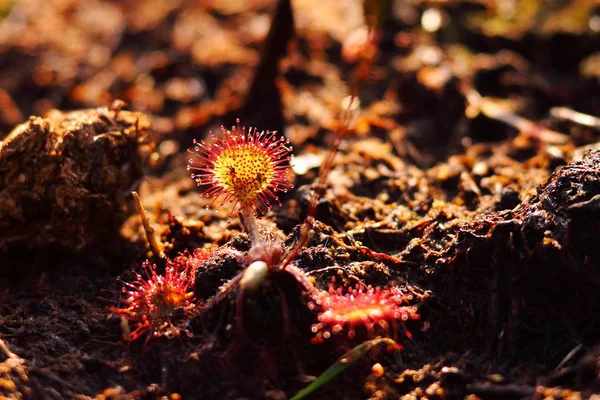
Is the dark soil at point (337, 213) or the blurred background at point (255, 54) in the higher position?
the blurred background at point (255, 54)

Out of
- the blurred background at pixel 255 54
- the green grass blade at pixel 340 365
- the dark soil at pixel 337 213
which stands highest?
the blurred background at pixel 255 54

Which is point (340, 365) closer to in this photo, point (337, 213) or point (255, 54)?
point (337, 213)

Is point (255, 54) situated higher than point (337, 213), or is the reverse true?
point (255, 54)

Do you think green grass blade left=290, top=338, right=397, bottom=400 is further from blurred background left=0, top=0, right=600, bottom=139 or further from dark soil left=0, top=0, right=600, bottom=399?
blurred background left=0, top=0, right=600, bottom=139

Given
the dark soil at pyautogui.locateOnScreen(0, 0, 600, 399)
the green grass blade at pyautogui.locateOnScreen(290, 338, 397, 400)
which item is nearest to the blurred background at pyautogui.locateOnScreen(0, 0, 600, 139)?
the dark soil at pyautogui.locateOnScreen(0, 0, 600, 399)

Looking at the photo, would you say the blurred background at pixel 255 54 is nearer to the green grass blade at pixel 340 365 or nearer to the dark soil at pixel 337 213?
the dark soil at pixel 337 213

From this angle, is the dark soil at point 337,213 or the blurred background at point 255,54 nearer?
the dark soil at point 337,213

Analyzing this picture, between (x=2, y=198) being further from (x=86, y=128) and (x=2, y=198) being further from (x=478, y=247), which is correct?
(x=478, y=247)

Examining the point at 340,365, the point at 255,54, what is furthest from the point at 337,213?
the point at 255,54

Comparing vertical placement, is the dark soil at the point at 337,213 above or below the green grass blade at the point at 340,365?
above

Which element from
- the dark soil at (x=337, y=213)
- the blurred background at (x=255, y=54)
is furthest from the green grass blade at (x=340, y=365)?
the blurred background at (x=255, y=54)
